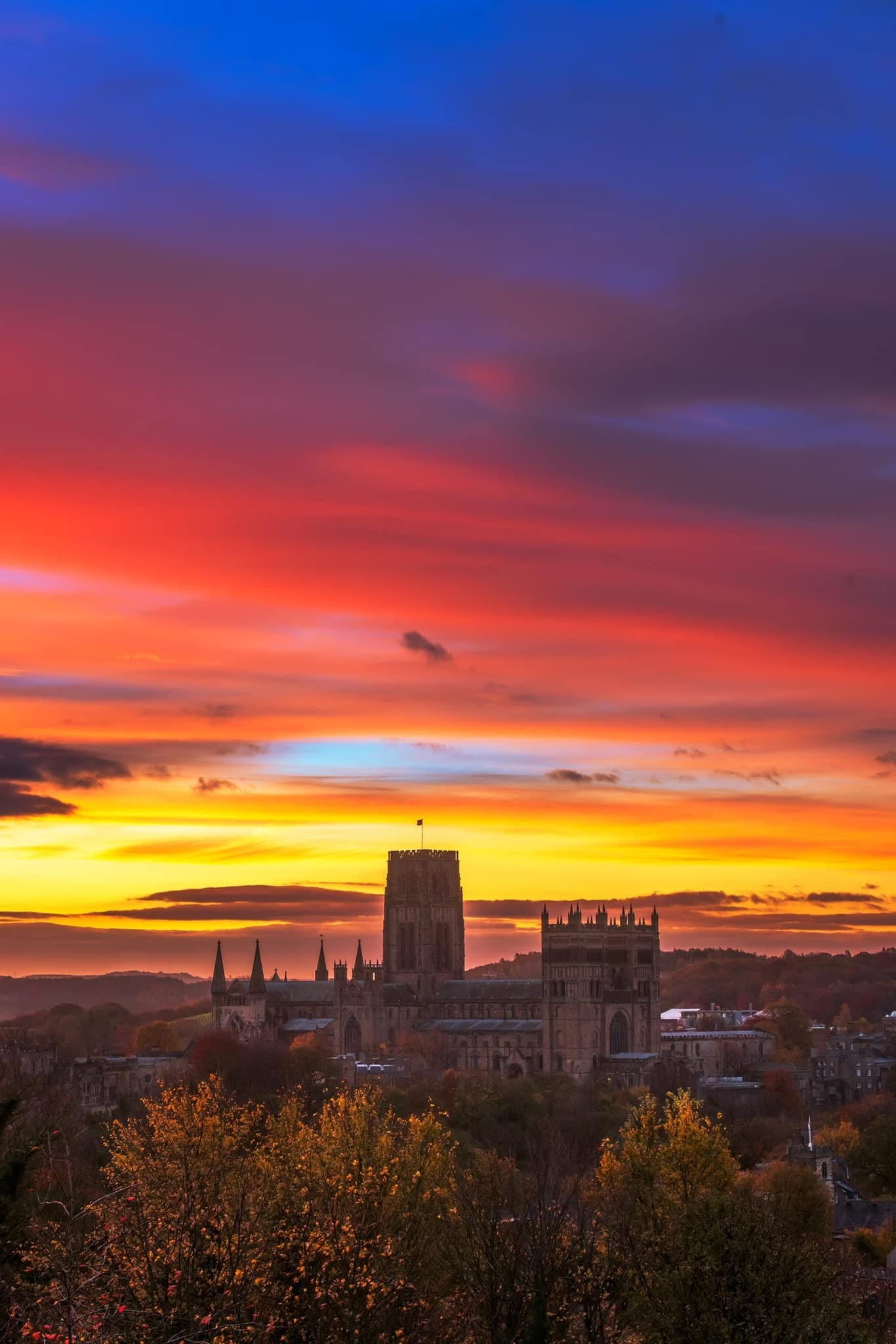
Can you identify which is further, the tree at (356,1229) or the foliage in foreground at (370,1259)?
the tree at (356,1229)

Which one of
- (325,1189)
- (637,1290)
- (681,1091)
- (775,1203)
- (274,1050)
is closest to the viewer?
(637,1290)

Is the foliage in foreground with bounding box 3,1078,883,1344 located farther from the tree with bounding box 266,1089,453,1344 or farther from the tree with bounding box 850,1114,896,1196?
the tree with bounding box 850,1114,896,1196

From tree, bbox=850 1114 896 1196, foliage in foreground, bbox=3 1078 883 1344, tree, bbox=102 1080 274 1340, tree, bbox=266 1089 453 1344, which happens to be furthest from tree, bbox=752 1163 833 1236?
tree, bbox=850 1114 896 1196

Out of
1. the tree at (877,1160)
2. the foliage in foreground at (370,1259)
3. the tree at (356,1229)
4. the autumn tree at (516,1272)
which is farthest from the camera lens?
the tree at (877,1160)

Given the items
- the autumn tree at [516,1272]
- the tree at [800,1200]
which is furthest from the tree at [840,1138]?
the autumn tree at [516,1272]

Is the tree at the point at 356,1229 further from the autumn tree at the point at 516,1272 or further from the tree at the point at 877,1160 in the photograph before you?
the tree at the point at 877,1160

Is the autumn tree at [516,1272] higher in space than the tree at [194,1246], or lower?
lower

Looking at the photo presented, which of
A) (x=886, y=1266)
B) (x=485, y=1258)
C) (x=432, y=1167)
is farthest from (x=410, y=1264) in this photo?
(x=886, y=1266)

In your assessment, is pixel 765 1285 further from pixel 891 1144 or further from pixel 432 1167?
pixel 891 1144

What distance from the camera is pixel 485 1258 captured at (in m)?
52.4

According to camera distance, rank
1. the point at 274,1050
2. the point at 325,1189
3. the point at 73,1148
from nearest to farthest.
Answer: the point at 325,1189 < the point at 73,1148 < the point at 274,1050

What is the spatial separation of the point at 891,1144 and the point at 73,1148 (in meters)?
54.2

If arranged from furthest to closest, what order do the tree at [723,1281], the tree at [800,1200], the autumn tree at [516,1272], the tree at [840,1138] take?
the tree at [840,1138] → the tree at [800,1200] → the autumn tree at [516,1272] → the tree at [723,1281]

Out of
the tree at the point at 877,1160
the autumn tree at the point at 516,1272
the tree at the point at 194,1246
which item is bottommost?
the tree at the point at 877,1160
